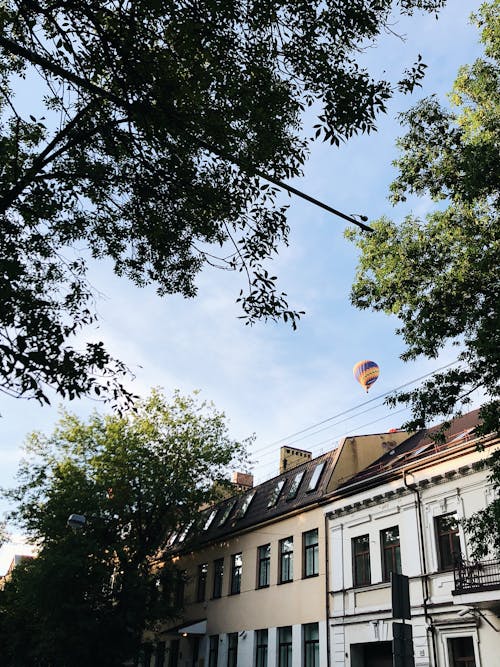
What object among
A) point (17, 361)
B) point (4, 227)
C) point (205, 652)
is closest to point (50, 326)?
point (17, 361)

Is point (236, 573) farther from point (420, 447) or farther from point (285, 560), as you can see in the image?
point (420, 447)

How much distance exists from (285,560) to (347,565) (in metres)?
4.62

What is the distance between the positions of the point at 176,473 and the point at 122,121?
943 inches

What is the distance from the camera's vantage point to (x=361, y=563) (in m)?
20.4

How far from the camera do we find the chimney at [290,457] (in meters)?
32.3

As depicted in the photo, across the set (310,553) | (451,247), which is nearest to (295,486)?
(310,553)

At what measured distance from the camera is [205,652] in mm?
28109

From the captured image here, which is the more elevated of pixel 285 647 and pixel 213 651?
pixel 213 651

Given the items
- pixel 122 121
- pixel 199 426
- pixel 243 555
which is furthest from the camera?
pixel 199 426

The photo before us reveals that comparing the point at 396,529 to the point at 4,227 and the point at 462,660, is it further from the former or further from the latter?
the point at 4,227

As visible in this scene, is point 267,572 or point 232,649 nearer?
point 267,572

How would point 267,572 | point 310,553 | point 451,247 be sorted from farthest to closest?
1. point 267,572
2. point 310,553
3. point 451,247

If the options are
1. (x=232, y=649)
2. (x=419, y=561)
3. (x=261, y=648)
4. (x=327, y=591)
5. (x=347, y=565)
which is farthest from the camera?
(x=232, y=649)

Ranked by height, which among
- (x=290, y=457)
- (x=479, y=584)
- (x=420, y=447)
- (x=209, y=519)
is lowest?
(x=479, y=584)
